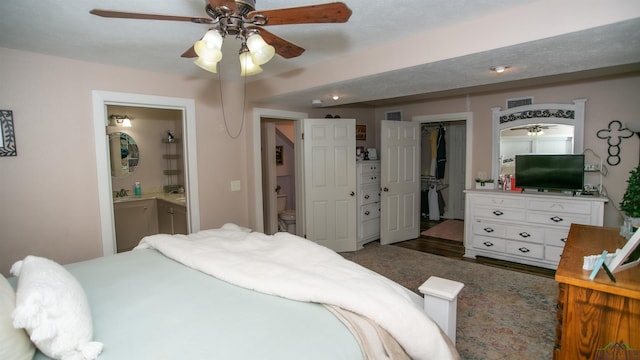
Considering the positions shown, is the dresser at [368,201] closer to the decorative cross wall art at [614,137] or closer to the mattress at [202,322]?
the decorative cross wall art at [614,137]

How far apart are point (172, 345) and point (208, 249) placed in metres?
0.89

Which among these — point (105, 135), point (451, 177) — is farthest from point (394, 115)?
point (105, 135)

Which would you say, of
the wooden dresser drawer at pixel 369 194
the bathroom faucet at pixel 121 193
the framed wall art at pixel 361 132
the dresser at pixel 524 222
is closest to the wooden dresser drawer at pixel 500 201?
the dresser at pixel 524 222

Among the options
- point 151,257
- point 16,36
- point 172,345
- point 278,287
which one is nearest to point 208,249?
point 151,257

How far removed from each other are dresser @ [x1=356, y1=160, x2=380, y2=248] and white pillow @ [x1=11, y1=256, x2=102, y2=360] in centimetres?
365

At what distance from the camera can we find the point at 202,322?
4.30 feet

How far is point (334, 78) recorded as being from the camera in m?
2.87

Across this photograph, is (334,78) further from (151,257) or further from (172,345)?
(172,345)

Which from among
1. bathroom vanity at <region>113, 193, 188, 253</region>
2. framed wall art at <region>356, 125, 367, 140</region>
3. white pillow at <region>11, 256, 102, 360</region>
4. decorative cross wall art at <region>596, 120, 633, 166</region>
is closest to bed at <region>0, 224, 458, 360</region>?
white pillow at <region>11, 256, 102, 360</region>

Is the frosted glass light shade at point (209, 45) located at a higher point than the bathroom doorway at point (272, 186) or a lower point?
higher

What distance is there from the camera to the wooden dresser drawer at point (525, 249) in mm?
3684

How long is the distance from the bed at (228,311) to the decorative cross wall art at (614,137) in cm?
329

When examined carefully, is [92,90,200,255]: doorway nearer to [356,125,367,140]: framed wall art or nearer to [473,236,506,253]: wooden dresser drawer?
[356,125,367,140]: framed wall art

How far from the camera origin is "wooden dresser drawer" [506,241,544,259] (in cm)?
368
